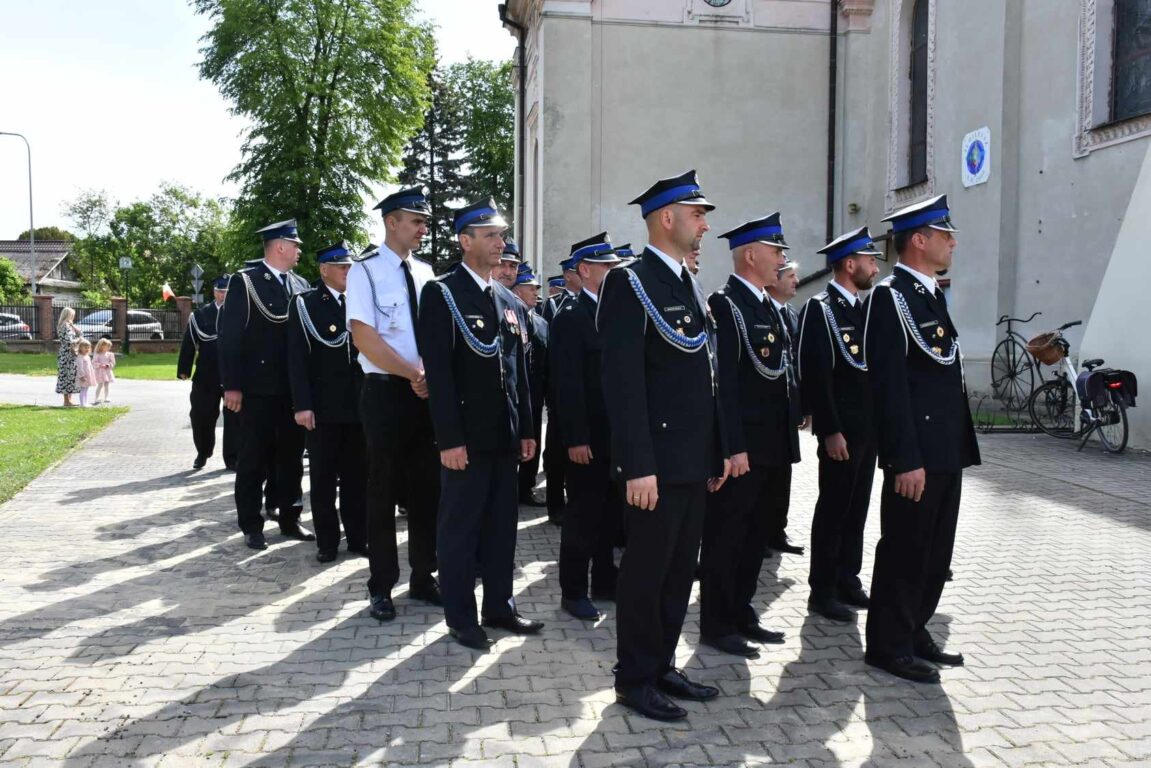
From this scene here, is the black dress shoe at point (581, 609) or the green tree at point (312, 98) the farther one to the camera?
the green tree at point (312, 98)

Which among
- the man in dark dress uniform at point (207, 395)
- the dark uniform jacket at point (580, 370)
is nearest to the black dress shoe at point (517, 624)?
the dark uniform jacket at point (580, 370)

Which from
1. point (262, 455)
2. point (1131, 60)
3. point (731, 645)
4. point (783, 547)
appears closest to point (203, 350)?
point (262, 455)

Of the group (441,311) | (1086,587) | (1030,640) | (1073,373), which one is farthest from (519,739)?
(1073,373)

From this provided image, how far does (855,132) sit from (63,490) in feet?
60.9

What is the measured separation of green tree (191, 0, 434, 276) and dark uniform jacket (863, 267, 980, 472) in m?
29.0

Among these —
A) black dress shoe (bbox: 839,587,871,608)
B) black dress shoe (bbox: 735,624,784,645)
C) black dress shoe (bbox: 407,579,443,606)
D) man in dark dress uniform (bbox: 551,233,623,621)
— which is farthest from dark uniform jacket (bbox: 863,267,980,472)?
black dress shoe (bbox: 407,579,443,606)

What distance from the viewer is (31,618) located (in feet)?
17.5

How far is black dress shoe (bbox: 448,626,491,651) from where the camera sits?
15.9 ft

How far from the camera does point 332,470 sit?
6586 mm

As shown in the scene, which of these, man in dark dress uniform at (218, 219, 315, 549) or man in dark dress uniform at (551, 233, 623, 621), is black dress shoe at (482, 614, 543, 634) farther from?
man in dark dress uniform at (218, 219, 315, 549)

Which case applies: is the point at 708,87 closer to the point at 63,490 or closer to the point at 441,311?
the point at 63,490

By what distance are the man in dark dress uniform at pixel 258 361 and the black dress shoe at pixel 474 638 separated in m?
2.69

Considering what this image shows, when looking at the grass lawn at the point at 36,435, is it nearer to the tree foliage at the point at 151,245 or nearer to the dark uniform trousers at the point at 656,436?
the dark uniform trousers at the point at 656,436

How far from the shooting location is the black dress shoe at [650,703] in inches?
158
